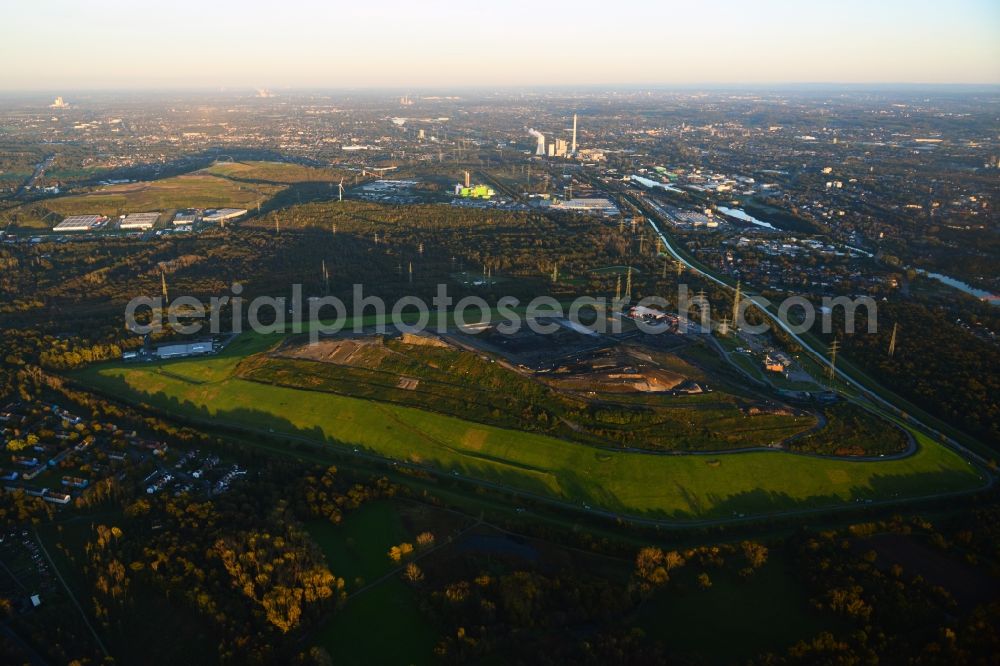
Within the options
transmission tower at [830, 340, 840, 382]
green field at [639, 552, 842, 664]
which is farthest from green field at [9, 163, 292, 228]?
green field at [639, 552, 842, 664]

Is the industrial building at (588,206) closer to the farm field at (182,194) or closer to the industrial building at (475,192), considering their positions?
the industrial building at (475,192)

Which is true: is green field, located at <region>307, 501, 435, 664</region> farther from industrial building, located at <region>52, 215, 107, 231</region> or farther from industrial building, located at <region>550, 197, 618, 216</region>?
industrial building, located at <region>52, 215, 107, 231</region>

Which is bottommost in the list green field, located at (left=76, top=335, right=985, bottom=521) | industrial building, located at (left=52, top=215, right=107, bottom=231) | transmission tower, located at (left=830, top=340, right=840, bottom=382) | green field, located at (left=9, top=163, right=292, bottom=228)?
green field, located at (left=76, top=335, right=985, bottom=521)

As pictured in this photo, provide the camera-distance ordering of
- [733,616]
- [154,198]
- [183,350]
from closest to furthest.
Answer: [733,616], [183,350], [154,198]

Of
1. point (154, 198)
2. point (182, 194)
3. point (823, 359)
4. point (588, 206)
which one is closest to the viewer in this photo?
point (823, 359)

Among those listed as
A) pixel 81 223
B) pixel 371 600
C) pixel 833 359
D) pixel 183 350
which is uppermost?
pixel 81 223

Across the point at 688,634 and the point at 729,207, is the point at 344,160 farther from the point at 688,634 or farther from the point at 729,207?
the point at 688,634

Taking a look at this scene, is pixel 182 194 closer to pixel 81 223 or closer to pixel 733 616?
pixel 81 223

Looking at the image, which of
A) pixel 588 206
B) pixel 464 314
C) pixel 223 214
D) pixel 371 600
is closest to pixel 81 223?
pixel 223 214
